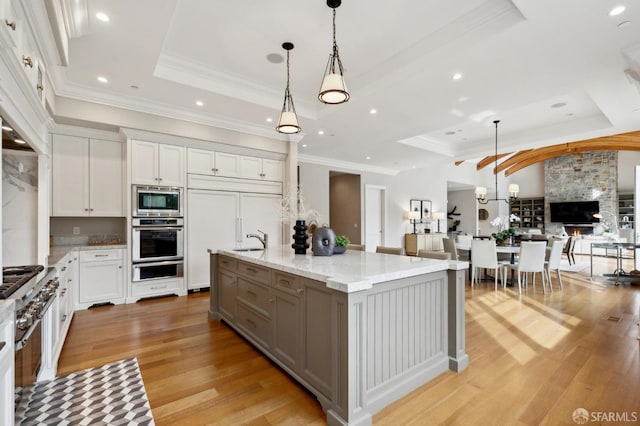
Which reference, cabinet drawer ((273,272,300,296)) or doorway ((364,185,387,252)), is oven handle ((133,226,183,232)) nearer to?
cabinet drawer ((273,272,300,296))

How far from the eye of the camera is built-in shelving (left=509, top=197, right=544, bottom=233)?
12.3 m

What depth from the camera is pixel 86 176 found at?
4262mm

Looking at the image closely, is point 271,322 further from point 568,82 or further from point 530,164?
point 530,164

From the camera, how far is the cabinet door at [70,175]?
4.07 m

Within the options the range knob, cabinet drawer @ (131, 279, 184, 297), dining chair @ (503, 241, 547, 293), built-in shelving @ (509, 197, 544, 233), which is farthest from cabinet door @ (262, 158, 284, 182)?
built-in shelving @ (509, 197, 544, 233)

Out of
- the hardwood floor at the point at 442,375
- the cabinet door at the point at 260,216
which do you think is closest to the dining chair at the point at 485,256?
the hardwood floor at the point at 442,375

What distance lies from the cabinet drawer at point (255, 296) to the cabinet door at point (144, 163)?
2.52 metres

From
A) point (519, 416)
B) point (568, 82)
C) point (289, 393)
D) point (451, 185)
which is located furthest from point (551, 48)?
point (451, 185)

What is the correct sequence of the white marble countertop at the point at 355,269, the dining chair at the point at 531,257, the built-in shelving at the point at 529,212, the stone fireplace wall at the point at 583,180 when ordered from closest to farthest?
the white marble countertop at the point at 355,269, the dining chair at the point at 531,257, the stone fireplace wall at the point at 583,180, the built-in shelving at the point at 529,212

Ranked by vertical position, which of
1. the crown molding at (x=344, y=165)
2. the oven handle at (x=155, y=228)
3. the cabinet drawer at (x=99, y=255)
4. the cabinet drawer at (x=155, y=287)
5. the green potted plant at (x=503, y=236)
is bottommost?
the cabinet drawer at (x=155, y=287)

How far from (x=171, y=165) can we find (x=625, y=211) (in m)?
13.8

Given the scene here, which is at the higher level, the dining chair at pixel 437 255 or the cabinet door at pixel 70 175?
the cabinet door at pixel 70 175

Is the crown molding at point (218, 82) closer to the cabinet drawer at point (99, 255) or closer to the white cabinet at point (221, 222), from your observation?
the white cabinet at point (221, 222)

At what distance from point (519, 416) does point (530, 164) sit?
514 inches
